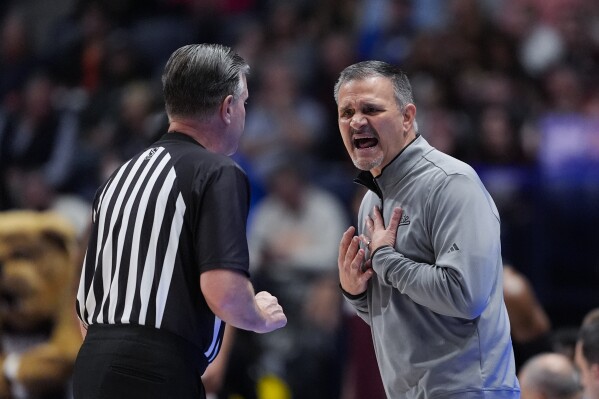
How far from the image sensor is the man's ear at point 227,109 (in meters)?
3.50

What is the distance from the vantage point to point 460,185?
3.49m

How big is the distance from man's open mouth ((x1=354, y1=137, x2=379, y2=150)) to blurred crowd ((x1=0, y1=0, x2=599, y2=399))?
12.2 feet

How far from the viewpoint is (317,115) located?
9594 mm

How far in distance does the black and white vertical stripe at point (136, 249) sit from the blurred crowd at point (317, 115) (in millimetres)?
4026

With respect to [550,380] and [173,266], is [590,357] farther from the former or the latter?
[173,266]

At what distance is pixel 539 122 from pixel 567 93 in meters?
0.39

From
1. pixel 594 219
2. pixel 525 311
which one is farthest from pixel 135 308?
pixel 594 219

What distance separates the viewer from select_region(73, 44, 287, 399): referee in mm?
3229

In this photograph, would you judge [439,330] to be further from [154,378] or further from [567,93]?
[567,93]

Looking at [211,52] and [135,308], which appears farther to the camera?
[211,52]

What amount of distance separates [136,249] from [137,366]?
379mm

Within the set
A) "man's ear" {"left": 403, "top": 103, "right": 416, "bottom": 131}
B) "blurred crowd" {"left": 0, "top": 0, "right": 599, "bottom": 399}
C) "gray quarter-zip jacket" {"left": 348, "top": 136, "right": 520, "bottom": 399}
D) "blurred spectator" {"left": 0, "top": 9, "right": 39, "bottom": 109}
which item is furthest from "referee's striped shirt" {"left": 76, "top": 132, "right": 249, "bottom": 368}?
"blurred spectator" {"left": 0, "top": 9, "right": 39, "bottom": 109}

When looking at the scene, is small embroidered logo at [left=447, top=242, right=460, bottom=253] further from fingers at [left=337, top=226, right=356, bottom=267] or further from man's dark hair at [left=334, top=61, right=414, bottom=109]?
man's dark hair at [left=334, top=61, right=414, bottom=109]

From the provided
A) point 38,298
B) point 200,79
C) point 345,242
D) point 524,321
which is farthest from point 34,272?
point 200,79
